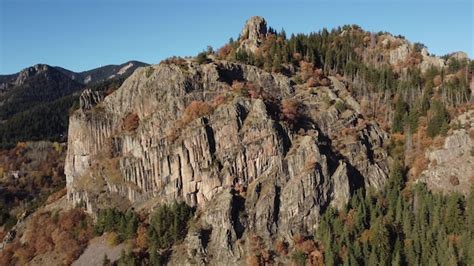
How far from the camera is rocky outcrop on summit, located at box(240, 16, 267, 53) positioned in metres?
168

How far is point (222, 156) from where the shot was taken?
117 meters

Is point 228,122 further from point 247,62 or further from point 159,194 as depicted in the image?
point 247,62

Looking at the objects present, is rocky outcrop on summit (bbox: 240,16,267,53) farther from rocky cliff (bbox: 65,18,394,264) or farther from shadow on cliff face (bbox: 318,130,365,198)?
shadow on cliff face (bbox: 318,130,365,198)

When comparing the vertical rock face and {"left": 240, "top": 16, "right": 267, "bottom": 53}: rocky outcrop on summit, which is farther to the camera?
{"left": 240, "top": 16, "right": 267, "bottom": 53}: rocky outcrop on summit

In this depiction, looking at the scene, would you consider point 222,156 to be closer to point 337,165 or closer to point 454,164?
point 337,165

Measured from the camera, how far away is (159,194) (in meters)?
121

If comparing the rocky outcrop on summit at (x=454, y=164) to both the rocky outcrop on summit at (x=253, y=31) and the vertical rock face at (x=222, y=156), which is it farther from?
the rocky outcrop on summit at (x=253, y=31)

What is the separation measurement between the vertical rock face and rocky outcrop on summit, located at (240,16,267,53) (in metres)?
30.5

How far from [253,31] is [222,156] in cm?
7061


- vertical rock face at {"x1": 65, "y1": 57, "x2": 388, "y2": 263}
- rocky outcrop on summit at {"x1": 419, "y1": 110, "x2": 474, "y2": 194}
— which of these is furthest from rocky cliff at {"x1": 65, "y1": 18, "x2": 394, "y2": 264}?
rocky outcrop on summit at {"x1": 419, "y1": 110, "x2": 474, "y2": 194}

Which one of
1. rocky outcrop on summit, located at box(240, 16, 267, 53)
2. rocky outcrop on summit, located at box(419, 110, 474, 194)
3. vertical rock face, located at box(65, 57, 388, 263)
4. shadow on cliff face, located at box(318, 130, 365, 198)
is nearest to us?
vertical rock face, located at box(65, 57, 388, 263)

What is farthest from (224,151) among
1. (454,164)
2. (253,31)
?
(253,31)

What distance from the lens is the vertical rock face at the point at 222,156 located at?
109938mm

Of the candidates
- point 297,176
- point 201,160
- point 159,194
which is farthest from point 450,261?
point 159,194
